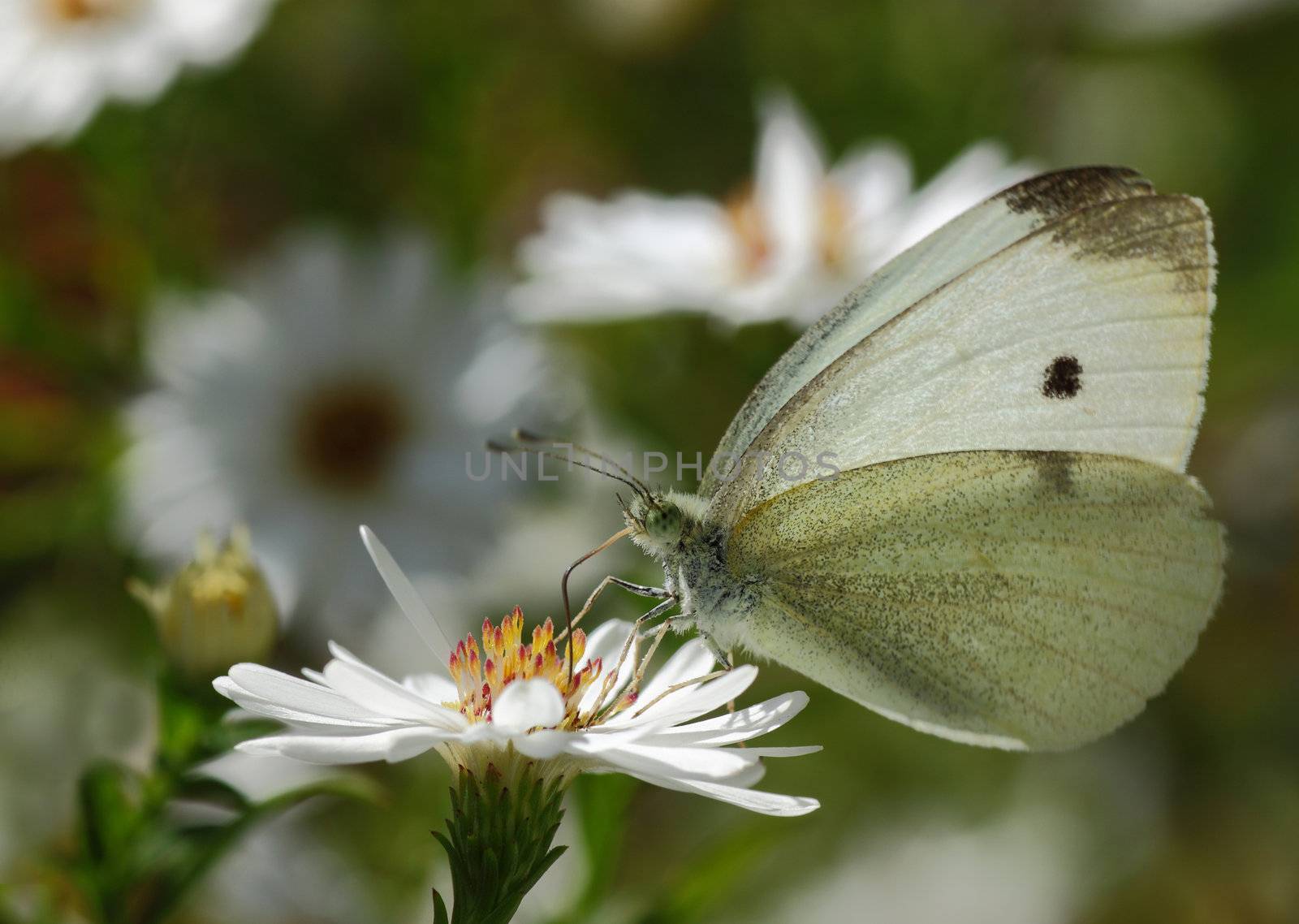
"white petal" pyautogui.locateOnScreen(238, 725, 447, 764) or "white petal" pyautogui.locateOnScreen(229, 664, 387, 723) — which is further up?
"white petal" pyautogui.locateOnScreen(229, 664, 387, 723)

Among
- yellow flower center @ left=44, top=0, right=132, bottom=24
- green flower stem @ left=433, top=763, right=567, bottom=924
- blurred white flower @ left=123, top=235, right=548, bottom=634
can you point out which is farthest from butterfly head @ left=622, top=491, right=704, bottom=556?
yellow flower center @ left=44, top=0, right=132, bottom=24

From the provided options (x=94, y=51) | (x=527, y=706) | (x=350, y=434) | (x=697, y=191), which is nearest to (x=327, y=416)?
(x=350, y=434)

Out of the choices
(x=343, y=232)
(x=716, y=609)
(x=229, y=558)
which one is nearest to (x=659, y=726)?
(x=716, y=609)

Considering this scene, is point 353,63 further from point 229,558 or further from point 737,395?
point 229,558

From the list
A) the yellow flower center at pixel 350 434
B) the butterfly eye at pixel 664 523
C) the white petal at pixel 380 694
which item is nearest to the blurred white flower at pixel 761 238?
the yellow flower center at pixel 350 434

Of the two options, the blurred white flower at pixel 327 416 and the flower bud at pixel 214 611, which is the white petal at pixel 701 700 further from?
the blurred white flower at pixel 327 416

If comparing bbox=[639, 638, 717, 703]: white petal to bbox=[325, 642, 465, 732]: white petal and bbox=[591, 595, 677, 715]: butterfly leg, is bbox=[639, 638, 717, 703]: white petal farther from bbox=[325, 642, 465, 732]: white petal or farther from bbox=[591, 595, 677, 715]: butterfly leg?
bbox=[325, 642, 465, 732]: white petal
